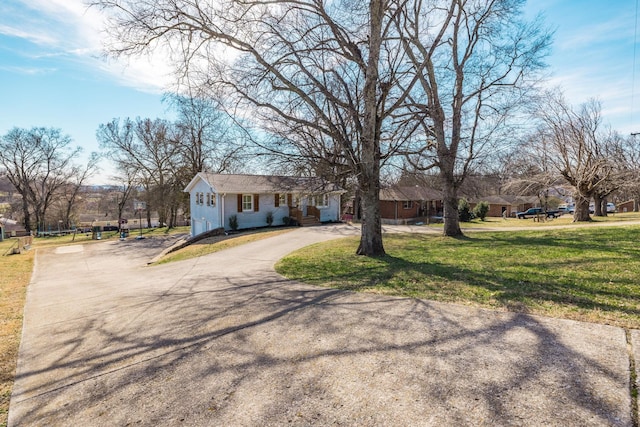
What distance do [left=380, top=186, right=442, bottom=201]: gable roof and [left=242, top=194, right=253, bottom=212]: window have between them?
11.4 meters

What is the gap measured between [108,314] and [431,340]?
541 cm

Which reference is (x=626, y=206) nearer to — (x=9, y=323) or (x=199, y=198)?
(x=199, y=198)

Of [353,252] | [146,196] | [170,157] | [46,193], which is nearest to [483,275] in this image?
[353,252]

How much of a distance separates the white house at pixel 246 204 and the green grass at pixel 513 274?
10914mm

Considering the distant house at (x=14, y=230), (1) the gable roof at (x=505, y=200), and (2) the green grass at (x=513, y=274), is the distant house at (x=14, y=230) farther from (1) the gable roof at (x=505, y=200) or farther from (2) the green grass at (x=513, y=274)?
(1) the gable roof at (x=505, y=200)

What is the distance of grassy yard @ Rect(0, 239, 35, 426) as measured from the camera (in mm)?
3438

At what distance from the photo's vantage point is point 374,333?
13.4 feet

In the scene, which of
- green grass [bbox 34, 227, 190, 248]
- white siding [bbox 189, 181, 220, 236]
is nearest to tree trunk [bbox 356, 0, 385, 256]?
white siding [bbox 189, 181, 220, 236]

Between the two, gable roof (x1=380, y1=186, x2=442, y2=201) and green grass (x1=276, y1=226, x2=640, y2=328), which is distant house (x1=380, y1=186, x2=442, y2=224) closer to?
gable roof (x1=380, y1=186, x2=442, y2=201)

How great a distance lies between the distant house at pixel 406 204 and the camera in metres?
29.0

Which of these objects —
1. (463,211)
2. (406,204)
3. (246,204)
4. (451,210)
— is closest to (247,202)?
(246,204)

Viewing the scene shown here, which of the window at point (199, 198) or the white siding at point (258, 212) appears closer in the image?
the white siding at point (258, 212)

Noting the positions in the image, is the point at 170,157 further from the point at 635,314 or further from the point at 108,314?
the point at 635,314

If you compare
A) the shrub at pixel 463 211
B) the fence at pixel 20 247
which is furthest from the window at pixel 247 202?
the shrub at pixel 463 211
